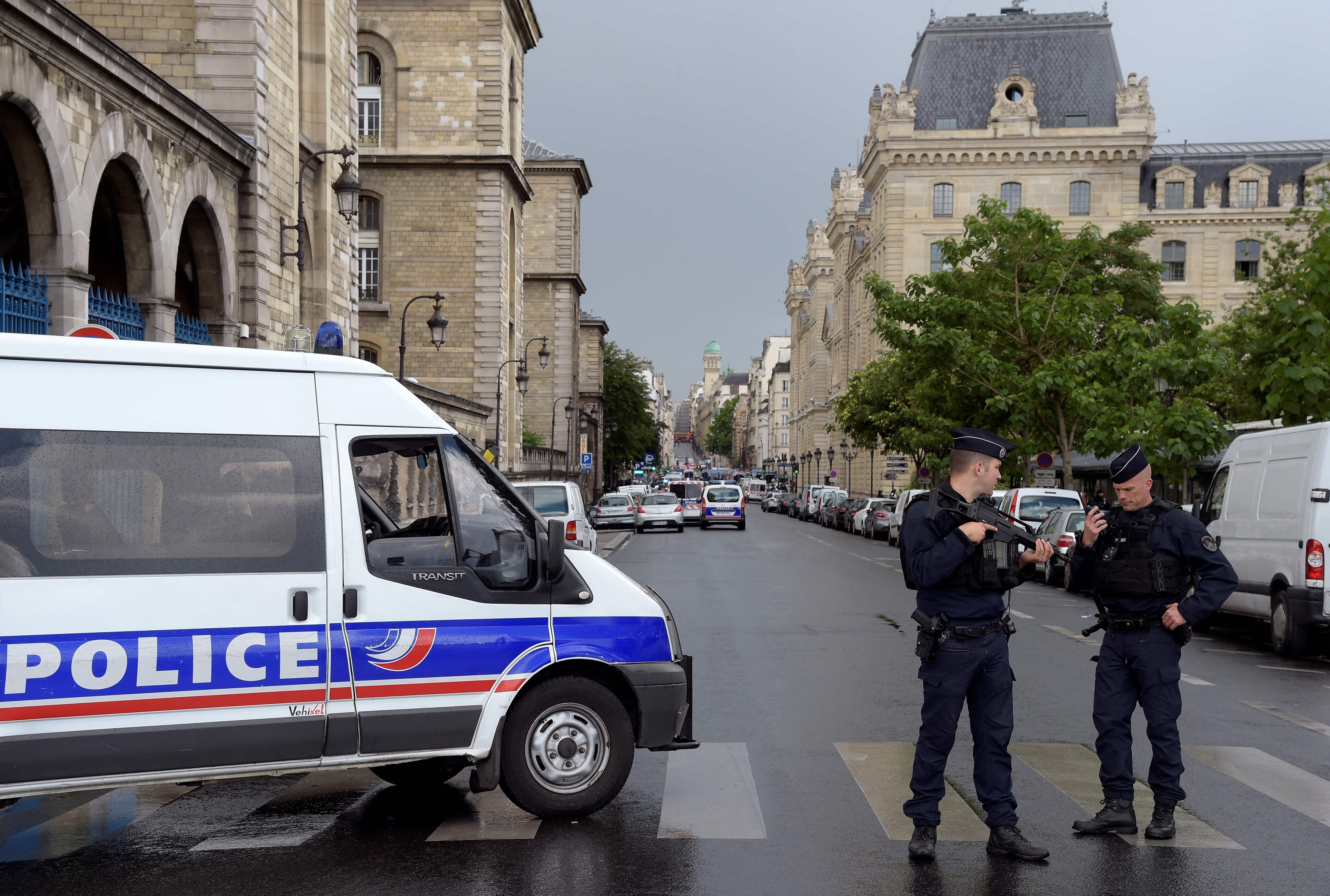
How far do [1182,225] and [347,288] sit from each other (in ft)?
185

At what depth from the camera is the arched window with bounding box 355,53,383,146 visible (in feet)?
154

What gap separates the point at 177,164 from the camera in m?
17.8

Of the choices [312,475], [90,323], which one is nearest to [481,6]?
[90,323]

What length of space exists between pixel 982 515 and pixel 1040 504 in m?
22.2

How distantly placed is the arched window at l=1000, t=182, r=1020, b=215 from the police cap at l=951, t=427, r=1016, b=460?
6639cm

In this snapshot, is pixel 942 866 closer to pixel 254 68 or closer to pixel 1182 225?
pixel 254 68

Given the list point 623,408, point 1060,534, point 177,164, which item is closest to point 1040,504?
point 1060,534

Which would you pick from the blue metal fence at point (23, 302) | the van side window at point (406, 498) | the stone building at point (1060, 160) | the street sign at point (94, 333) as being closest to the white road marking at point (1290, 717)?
the van side window at point (406, 498)

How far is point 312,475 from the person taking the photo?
5.88 metres

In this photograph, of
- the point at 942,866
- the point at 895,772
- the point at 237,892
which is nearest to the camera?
the point at 237,892

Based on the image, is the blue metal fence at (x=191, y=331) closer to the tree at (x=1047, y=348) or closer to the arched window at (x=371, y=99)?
the tree at (x=1047, y=348)

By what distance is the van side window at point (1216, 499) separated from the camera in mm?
15242

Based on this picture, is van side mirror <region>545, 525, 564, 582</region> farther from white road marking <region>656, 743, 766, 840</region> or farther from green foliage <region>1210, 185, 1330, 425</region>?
green foliage <region>1210, 185, 1330, 425</region>

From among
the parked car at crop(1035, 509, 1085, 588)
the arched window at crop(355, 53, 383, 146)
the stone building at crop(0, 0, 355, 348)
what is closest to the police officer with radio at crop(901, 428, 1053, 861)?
the stone building at crop(0, 0, 355, 348)
